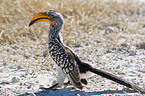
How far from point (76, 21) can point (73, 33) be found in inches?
28.5

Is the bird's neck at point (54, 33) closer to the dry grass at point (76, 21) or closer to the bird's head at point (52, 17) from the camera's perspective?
the bird's head at point (52, 17)

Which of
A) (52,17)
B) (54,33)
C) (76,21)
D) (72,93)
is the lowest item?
(72,93)

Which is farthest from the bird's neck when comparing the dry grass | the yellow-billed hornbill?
the dry grass

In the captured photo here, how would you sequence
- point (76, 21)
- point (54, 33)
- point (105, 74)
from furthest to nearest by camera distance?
point (76, 21)
point (54, 33)
point (105, 74)

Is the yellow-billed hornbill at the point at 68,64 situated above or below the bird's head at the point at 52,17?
below

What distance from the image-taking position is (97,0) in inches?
335

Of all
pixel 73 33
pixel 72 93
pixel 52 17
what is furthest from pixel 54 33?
pixel 73 33

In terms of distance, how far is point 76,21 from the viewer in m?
7.13

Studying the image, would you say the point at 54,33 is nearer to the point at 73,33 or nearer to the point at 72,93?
the point at 72,93

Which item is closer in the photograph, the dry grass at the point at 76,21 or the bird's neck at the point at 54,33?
the bird's neck at the point at 54,33

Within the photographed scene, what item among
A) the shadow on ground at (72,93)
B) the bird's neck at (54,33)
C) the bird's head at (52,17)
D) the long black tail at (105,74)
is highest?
the bird's head at (52,17)

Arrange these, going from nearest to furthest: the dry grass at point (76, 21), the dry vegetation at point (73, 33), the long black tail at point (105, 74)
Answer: the long black tail at point (105, 74)
the dry vegetation at point (73, 33)
the dry grass at point (76, 21)

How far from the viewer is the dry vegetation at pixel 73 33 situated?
16.6ft

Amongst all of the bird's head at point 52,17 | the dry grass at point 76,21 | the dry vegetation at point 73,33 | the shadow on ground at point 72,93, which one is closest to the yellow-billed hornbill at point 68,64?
the bird's head at point 52,17
